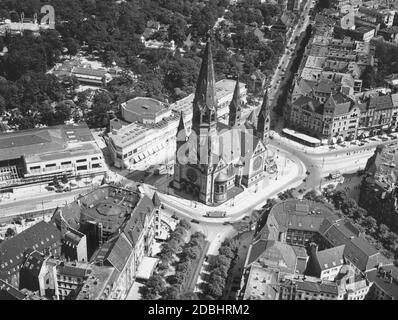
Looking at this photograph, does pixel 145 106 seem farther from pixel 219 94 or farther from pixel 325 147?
pixel 325 147

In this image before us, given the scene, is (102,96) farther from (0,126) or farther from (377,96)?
(377,96)

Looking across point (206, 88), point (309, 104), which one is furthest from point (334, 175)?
point (206, 88)

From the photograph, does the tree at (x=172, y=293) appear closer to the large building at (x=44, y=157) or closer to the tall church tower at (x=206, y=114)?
the tall church tower at (x=206, y=114)

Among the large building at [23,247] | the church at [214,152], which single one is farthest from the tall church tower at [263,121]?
the large building at [23,247]

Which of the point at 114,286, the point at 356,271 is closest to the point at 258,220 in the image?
the point at 356,271

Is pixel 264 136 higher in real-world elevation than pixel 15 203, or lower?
higher

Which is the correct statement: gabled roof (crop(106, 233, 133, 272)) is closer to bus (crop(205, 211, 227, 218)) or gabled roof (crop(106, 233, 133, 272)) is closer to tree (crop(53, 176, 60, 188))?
bus (crop(205, 211, 227, 218))
